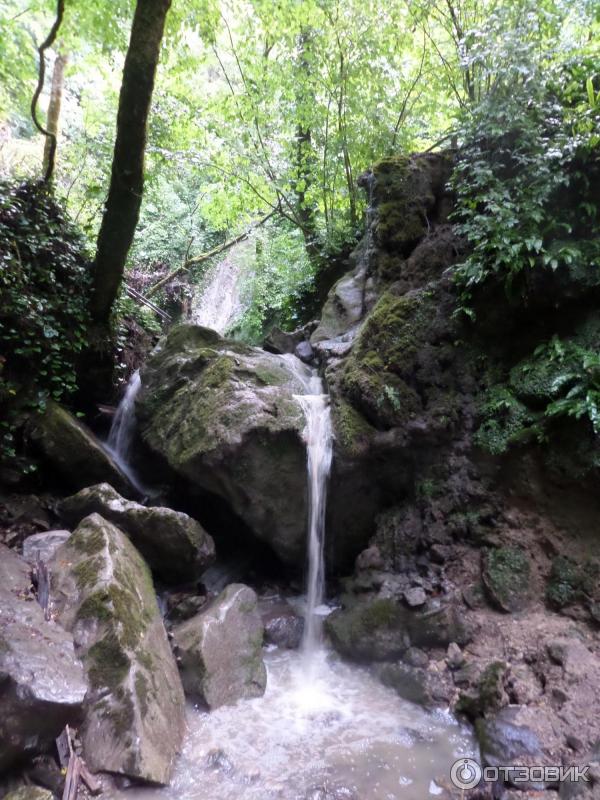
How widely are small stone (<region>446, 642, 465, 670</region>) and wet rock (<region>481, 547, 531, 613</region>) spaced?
608 mm

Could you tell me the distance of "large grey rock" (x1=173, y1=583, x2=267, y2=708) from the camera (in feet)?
13.5

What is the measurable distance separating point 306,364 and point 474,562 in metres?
4.07

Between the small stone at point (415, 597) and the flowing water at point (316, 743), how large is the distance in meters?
0.80

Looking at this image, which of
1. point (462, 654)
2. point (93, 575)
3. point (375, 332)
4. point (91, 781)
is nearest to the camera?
point (91, 781)

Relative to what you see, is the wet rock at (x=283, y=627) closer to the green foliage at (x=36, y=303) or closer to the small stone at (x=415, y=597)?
the small stone at (x=415, y=597)

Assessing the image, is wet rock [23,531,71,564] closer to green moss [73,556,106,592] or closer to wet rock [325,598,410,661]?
green moss [73,556,106,592]

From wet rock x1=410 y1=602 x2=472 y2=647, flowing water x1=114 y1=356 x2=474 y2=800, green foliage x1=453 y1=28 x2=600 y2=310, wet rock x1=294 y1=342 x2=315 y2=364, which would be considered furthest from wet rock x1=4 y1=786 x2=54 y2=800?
wet rock x1=294 y1=342 x2=315 y2=364

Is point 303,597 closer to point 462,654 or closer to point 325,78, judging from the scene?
point 462,654

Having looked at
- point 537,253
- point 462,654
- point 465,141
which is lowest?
point 462,654

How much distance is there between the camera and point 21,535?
5.11 meters

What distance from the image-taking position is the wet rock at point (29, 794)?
256cm

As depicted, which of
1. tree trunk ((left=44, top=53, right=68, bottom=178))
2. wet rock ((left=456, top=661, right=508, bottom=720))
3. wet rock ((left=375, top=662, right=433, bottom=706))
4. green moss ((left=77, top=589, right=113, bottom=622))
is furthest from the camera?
tree trunk ((left=44, top=53, right=68, bottom=178))

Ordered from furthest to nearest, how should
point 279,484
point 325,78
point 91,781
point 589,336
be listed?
point 325,78 < point 279,484 < point 589,336 < point 91,781

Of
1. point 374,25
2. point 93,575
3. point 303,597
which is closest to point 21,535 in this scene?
point 93,575
